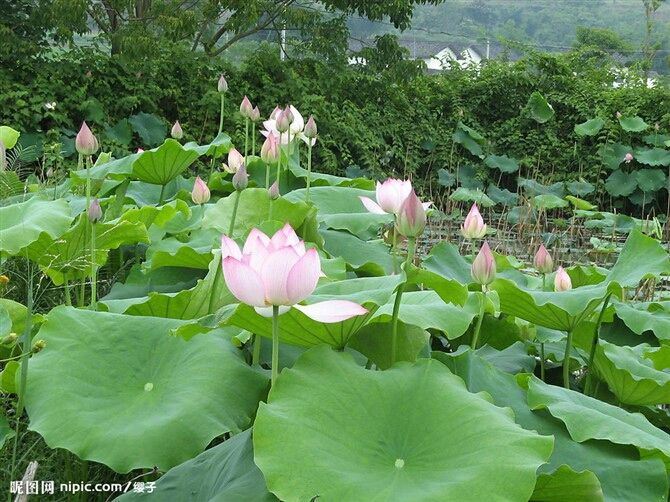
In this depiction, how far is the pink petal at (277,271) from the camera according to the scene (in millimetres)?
826

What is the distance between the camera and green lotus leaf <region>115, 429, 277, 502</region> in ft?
2.85

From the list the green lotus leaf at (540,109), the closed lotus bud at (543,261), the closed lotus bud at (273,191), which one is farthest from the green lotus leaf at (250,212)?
the green lotus leaf at (540,109)

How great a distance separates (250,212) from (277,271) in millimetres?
924

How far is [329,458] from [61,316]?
43cm

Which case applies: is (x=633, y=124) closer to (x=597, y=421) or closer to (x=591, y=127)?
(x=591, y=127)

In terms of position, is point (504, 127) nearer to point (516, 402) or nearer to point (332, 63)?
point (332, 63)

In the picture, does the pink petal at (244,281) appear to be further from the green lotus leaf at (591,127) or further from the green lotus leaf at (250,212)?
the green lotus leaf at (591,127)

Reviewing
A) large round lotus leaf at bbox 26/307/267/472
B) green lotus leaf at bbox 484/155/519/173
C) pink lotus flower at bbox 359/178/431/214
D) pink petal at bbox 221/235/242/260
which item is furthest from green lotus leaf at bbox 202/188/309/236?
green lotus leaf at bbox 484/155/519/173

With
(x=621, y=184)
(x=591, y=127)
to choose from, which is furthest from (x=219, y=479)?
(x=591, y=127)

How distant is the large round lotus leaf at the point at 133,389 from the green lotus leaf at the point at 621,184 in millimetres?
7297

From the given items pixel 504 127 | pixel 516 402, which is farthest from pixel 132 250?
pixel 504 127

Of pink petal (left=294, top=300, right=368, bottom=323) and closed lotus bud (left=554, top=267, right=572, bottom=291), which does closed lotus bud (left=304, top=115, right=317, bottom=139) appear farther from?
pink petal (left=294, top=300, right=368, bottom=323)

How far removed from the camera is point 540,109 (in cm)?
802

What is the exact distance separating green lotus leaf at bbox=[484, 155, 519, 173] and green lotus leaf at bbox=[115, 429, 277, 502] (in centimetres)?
723
